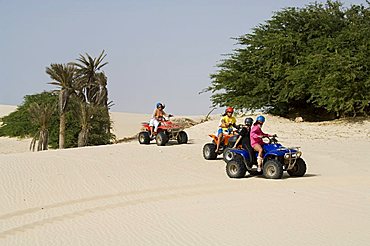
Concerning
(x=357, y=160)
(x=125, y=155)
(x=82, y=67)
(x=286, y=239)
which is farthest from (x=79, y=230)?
(x=82, y=67)

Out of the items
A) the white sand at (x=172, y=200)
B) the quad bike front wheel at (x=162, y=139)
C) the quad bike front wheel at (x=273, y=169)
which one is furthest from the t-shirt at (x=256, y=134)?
the quad bike front wheel at (x=162, y=139)

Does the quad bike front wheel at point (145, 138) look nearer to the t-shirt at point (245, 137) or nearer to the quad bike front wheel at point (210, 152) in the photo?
the quad bike front wheel at point (210, 152)

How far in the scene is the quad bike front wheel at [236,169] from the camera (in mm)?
12570

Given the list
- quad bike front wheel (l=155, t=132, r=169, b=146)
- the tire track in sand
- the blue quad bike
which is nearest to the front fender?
the blue quad bike

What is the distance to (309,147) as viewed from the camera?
18703mm

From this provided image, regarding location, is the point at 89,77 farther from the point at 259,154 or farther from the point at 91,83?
the point at 259,154

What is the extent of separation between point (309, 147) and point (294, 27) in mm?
11197

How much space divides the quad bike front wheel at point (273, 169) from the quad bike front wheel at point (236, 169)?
1.69 feet

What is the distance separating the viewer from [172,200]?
34.2ft

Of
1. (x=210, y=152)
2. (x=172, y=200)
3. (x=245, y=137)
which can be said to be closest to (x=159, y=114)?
(x=210, y=152)

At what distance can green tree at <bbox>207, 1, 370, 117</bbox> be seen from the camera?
23.8 meters

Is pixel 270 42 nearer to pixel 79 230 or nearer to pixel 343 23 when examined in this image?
pixel 343 23

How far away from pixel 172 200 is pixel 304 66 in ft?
53.8

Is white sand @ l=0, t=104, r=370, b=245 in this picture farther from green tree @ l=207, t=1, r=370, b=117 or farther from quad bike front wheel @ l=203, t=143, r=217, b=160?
green tree @ l=207, t=1, r=370, b=117
